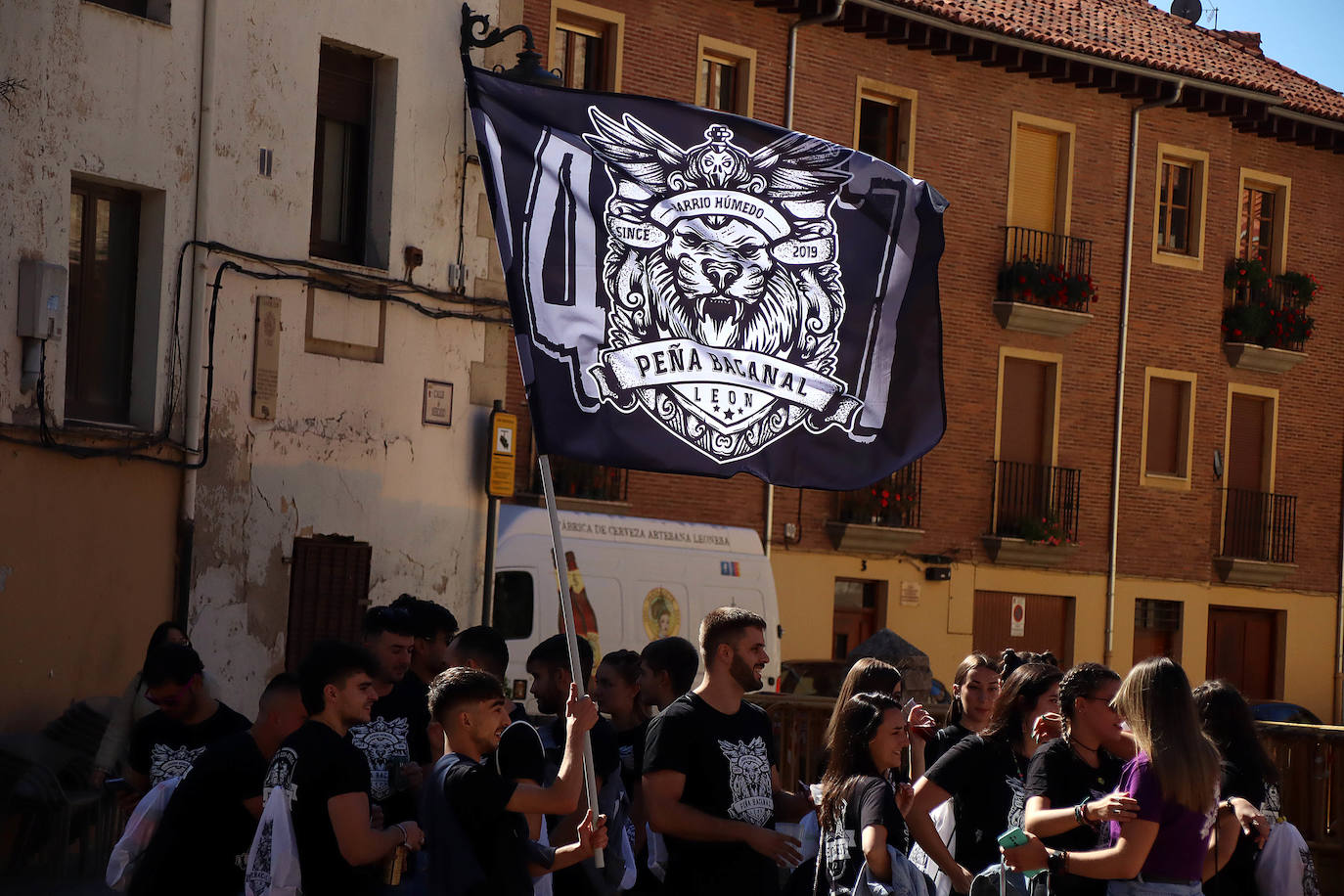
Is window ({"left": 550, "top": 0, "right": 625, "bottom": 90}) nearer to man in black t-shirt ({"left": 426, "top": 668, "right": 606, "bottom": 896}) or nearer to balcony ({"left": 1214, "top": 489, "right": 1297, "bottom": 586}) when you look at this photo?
balcony ({"left": 1214, "top": 489, "right": 1297, "bottom": 586})

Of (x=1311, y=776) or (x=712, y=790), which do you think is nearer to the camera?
(x=712, y=790)

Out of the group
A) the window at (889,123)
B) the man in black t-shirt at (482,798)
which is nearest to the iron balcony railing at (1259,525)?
the window at (889,123)

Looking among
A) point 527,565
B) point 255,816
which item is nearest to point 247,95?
point 527,565

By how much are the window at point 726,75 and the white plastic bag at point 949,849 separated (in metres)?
17.7

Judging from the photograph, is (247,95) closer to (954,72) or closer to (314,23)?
(314,23)

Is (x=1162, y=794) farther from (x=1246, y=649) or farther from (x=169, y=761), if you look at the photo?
(x=1246, y=649)

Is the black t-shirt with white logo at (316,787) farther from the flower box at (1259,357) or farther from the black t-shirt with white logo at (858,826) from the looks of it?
the flower box at (1259,357)

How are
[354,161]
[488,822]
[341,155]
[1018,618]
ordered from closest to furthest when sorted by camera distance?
[488,822] → [341,155] → [354,161] → [1018,618]

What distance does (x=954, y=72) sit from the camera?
87.7 ft

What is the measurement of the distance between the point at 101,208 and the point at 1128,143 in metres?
18.5

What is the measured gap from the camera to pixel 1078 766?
6.53 m

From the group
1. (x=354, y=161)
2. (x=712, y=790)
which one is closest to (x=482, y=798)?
(x=712, y=790)

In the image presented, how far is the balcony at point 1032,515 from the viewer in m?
26.6

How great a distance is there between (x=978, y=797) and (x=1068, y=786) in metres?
0.71
